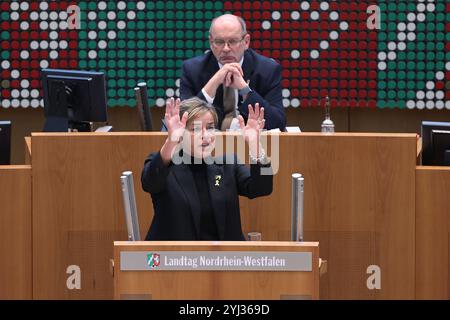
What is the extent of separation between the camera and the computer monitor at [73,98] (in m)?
6.26

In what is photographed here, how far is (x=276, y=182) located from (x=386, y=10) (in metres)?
3.25

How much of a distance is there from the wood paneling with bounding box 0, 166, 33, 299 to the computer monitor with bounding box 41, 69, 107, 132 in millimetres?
912

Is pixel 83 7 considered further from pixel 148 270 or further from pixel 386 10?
pixel 148 270

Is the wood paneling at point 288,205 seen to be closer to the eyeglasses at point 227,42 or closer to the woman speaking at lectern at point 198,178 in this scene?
the woman speaking at lectern at point 198,178

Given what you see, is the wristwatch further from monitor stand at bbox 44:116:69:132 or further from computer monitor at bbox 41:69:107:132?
monitor stand at bbox 44:116:69:132

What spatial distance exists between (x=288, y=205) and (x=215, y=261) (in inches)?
66.4

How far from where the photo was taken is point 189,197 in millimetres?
4523

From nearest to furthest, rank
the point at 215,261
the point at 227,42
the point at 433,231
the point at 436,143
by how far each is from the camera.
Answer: the point at 215,261 → the point at 433,231 → the point at 436,143 → the point at 227,42

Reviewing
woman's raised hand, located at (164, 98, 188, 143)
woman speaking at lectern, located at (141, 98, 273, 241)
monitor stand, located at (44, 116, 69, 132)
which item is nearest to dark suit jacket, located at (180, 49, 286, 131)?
monitor stand, located at (44, 116, 69, 132)

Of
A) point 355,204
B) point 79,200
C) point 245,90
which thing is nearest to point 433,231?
point 355,204

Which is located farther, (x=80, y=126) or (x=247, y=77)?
(x=80, y=126)

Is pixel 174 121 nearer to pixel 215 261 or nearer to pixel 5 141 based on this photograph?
pixel 215 261

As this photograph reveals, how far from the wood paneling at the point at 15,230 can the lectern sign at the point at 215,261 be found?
5.89 feet

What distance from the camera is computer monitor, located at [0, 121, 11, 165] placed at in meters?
5.55
